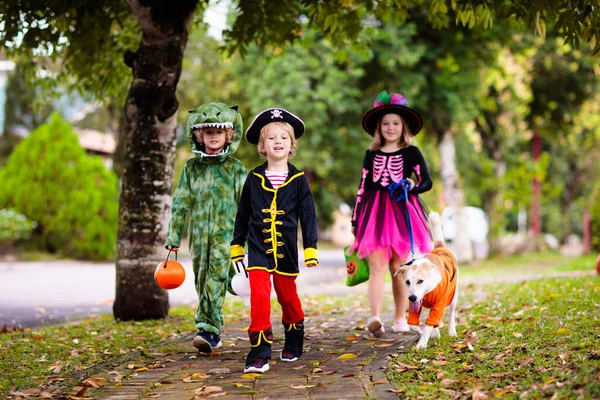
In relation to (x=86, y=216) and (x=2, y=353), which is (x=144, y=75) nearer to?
(x=2, y=353)

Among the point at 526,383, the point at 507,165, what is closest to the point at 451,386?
the point at 526,383

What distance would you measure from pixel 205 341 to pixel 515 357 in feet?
8.48

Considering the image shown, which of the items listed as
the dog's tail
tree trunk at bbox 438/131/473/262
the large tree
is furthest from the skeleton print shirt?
tree trunk at bbox 438/131/473/262

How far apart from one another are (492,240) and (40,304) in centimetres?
1658

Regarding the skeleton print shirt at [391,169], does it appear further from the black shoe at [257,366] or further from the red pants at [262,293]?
the black shoe at [257,366]

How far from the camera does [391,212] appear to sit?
7098mm

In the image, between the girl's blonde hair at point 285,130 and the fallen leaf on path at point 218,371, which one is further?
the girl's blonde hair at point 285,130

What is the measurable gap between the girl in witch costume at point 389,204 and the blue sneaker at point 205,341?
154 centimetres

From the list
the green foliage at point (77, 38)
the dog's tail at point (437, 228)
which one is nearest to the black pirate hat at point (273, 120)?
the dog's tail at point (437, 228)

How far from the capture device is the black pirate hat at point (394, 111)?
282 inches

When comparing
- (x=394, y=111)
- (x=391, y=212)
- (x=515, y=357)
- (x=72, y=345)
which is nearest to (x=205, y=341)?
(x=72, y=345)

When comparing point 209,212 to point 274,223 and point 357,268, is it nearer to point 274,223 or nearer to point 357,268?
point 274,223

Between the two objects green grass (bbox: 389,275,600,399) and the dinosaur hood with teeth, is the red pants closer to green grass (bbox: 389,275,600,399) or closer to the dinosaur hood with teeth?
green grass (bbox: 389,275,600,399)

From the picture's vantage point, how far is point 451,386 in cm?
479
